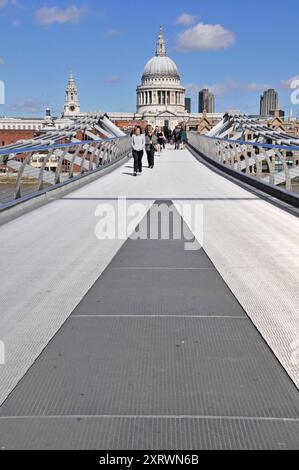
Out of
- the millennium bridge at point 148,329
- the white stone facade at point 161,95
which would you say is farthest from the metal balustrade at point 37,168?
the white stone facade at point 161,95

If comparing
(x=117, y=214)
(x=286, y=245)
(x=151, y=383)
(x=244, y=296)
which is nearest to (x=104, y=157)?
(x=117, y=214)

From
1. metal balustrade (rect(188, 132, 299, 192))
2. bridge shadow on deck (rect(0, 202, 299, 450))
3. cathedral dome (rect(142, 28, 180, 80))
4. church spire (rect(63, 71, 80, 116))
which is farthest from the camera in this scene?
church spire (rect(63, 71, 80, 116))

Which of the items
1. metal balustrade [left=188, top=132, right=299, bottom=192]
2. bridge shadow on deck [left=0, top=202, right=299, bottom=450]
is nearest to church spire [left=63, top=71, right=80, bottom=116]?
metal balustrade [left=188, top=132, right=299, bottom=192]

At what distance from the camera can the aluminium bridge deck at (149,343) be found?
112 inches

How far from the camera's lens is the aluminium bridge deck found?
2.83 m

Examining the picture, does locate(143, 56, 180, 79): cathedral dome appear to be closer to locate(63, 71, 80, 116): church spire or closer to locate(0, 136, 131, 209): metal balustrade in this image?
locate(63, 71, 80, 116): church spire

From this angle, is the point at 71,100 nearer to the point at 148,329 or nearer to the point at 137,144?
the point at 137,144

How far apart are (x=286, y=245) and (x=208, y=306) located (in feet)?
8.75

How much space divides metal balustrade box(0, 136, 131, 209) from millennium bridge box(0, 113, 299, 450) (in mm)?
116

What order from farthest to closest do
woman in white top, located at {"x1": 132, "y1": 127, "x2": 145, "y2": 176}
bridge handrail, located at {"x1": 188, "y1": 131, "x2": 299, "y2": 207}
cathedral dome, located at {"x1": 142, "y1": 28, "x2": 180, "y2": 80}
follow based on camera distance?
cathedral dome, located at {"x1": 142, "y1": 28, "x2": 180, "y2": 80}
woman in white top, located at {"x1": 132, "y1": 127, "x2": 145, "y2": 176}
bridge handrail, located at {"x1": 188, "y1": 131, "x2": 299, "y2": 207}

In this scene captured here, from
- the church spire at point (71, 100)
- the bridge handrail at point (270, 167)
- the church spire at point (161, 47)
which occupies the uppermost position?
the church spire at point (161, 47)

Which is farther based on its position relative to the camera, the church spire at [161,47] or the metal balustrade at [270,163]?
the church spire at [161,47]

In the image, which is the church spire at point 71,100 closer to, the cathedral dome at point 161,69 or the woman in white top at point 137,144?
the cathedral dome at point 161,69

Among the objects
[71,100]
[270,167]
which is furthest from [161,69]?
[270,167]
